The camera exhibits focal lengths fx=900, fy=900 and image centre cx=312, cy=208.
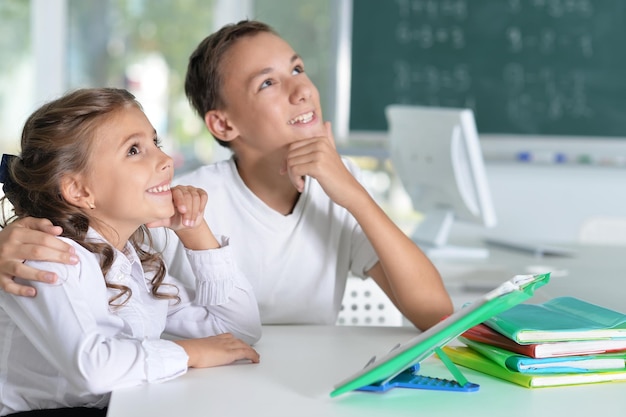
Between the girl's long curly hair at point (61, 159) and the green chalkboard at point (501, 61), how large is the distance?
10.3 ft

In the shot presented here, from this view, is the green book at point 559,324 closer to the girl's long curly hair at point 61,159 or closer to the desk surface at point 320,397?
the desk surface at point 320,397

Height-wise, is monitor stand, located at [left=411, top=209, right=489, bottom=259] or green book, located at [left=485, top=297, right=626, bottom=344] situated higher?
green book, located at [left=485, top=297, right=626, bottom=344]

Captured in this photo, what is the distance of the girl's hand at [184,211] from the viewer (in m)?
1.60

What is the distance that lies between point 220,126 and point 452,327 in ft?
3.45

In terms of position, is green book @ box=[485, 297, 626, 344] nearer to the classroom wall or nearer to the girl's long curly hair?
the girl's long curly hair

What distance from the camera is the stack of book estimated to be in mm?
1312

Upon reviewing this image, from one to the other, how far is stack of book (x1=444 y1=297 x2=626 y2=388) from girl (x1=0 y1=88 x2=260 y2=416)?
0.38 metres

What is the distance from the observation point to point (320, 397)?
1225 millimetres


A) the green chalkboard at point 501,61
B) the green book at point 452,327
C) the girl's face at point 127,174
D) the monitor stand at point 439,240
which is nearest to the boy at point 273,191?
the girl's face at point 127,174

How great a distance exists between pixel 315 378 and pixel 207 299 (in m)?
0.37

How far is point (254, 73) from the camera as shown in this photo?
198 centimetres

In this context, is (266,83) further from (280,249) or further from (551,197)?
(551,197)

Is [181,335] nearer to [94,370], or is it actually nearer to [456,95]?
[94,370]

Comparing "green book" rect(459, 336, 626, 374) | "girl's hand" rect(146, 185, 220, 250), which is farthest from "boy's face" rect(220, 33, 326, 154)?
"green book" rect(459, 336, 626, 374)
